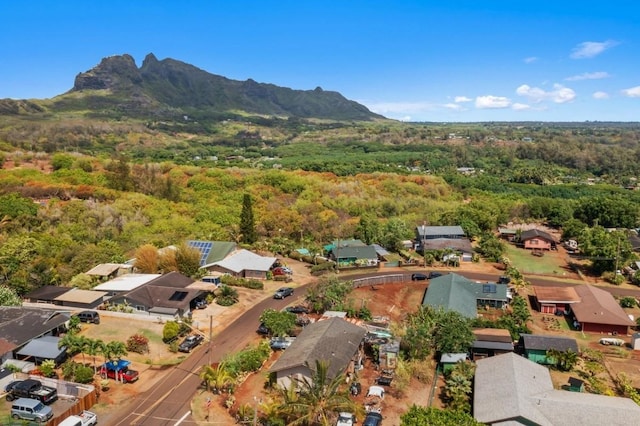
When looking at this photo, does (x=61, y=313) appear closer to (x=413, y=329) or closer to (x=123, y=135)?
(x=413, y=329)

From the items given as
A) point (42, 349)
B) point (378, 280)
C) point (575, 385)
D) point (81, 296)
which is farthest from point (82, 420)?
point (378, 280)

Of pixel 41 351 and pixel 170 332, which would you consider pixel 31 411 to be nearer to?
pixel 41 351

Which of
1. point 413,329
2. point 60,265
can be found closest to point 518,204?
point 413,329

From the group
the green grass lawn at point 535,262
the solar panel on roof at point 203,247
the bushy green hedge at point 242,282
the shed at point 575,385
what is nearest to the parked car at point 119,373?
the bushy green hedge at point 242,282

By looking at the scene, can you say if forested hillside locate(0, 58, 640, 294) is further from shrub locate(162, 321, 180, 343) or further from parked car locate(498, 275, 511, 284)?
shrub locate(162, 321, 180, 343)

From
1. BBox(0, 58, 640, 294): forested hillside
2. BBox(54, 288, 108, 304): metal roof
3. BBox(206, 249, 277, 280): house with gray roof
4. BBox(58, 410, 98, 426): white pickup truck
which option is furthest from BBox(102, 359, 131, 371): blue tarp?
BBox(206, 249, 277, 280): house with gray roof
